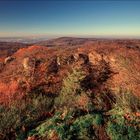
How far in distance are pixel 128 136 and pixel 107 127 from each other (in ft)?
2.40

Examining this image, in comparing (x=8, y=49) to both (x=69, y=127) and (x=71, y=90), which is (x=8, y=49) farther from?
(x=69, y=127)

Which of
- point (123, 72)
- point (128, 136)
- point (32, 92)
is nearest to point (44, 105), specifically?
point (32, 92)

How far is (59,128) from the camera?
770cm

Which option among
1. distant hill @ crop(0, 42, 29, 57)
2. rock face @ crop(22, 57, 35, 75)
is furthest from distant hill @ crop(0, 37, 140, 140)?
distant hill @ crop(0, 42, 29, 57)

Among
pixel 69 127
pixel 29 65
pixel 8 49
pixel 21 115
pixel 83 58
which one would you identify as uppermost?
pixel 83 58

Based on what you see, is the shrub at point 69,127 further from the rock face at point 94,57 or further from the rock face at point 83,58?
the rock face at point 94,57

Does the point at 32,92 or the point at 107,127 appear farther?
the point at 32,92

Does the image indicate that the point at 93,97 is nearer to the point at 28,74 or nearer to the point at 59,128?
the point at 59,128

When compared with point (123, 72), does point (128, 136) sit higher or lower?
lower

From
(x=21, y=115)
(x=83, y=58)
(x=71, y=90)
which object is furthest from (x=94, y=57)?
(x=21, y=115)

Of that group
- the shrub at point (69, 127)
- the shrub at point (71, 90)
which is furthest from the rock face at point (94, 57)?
the shrub at point (69, 127)

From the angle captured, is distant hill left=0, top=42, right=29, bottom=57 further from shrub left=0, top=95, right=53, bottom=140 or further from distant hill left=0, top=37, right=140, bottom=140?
shrub left=0, top=95, right=53, bottom=140

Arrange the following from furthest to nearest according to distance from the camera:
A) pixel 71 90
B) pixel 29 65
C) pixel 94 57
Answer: pixel 94 57 < pixel 29 65 < pixel 71 90

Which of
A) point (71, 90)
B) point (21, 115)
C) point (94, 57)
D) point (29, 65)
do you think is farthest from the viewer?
point (94, 57)
